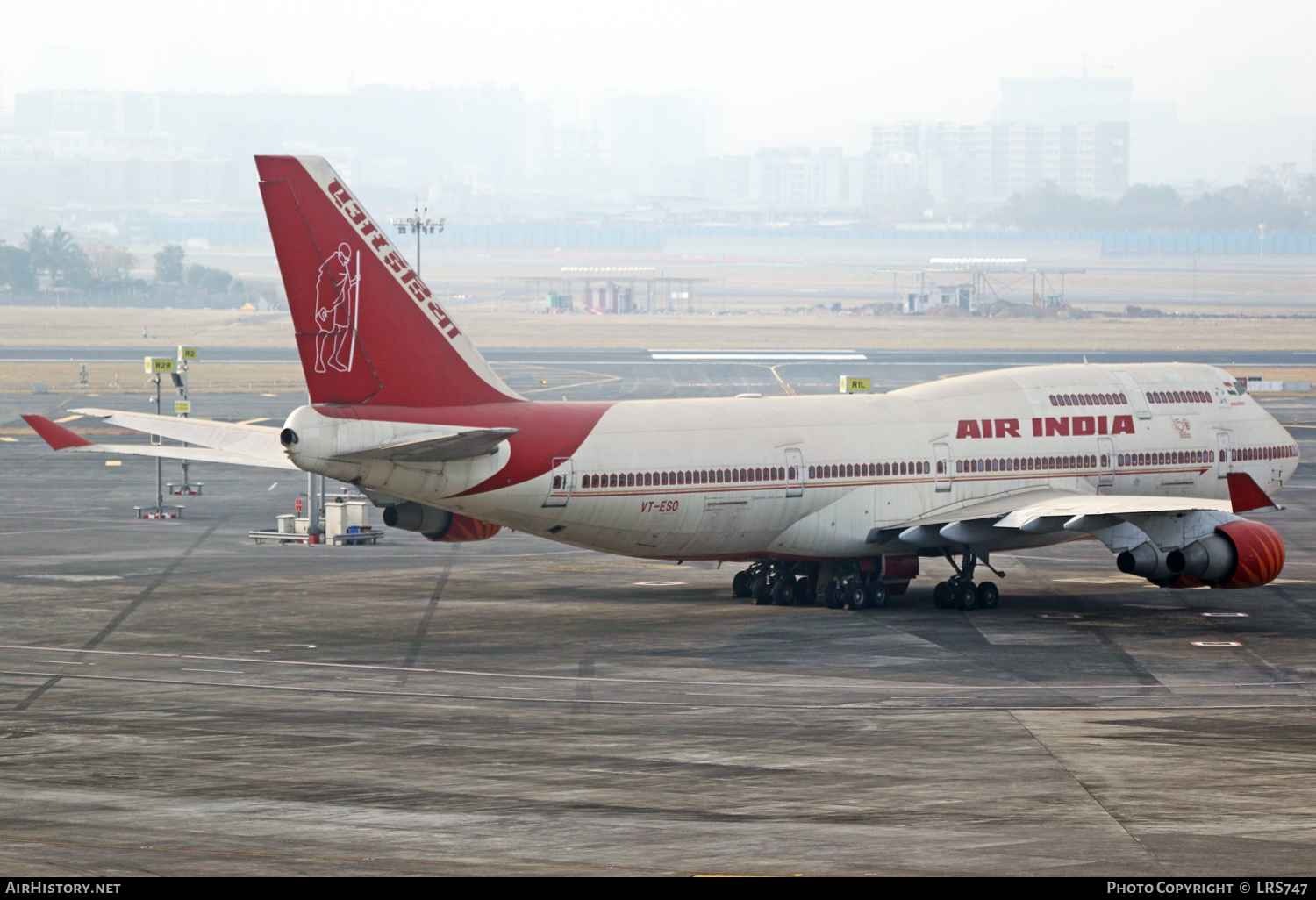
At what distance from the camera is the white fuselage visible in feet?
139

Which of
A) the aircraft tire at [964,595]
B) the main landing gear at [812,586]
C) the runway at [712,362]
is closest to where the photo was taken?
the aircraft tire at [964,595]

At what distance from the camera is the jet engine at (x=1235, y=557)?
44.5 metres

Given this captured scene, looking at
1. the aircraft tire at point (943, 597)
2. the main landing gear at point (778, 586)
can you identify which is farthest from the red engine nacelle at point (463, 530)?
the aircraft tire at point (943, 597)

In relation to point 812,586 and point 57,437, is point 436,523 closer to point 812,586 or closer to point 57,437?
point 57,437

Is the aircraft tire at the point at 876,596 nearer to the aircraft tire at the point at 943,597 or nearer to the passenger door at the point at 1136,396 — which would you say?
the aircraft tire at the point at 943,597

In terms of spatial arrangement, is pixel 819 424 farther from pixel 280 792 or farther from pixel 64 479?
pixel 64 479

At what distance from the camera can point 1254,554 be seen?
4441cm

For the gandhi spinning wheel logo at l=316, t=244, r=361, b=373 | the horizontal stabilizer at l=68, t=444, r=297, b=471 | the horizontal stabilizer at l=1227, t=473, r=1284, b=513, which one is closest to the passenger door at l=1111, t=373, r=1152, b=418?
the horizontal stabilizer at l=1227, t=473, r=1284, b=513

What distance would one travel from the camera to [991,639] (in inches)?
1683

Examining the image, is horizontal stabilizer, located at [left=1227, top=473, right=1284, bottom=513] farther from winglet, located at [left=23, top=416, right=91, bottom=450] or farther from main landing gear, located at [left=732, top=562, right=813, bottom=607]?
winglet, located at [left=23, top=416, right=91, bottom=450]

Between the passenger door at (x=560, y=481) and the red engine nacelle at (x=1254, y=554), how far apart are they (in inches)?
674

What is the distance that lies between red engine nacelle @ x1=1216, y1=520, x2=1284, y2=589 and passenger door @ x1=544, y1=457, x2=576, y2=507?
17.1 metres

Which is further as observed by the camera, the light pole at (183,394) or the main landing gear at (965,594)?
the light pole at (183,394)

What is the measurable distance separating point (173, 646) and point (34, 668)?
12.7 ft
